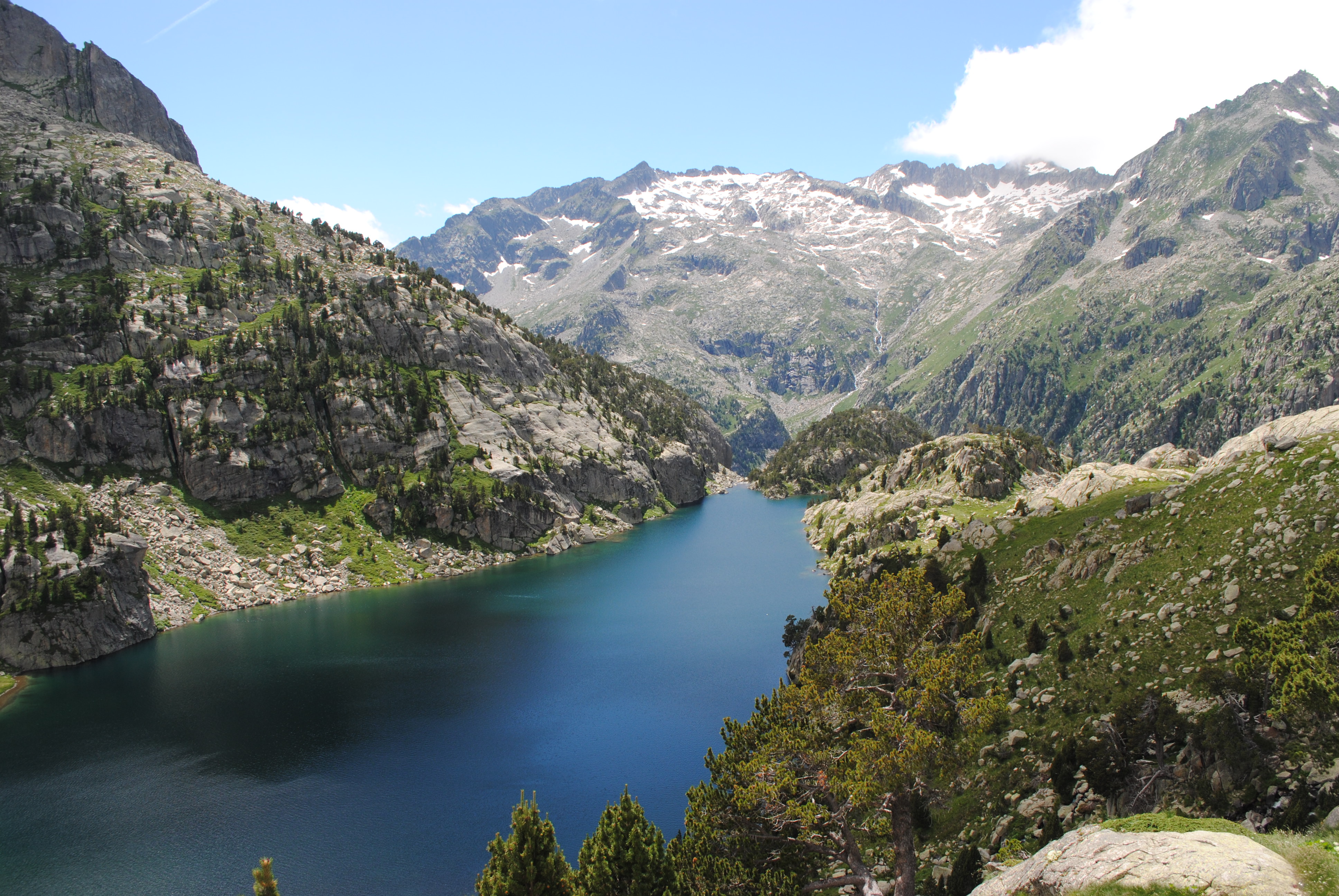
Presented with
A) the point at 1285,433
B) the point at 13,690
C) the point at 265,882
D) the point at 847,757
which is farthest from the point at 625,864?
the point at 13,690

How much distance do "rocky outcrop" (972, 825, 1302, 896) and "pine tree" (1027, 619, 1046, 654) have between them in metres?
21.0

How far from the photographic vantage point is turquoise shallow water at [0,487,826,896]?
42.7 metres

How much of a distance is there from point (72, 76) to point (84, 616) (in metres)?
166

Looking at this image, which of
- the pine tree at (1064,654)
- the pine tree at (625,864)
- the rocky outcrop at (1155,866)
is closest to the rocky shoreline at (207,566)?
the pine tree at (625,864)

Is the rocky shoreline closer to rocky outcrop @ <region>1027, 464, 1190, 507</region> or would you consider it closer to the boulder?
rocky outcrop @ <region>1027, 464, 1190, 507</region>

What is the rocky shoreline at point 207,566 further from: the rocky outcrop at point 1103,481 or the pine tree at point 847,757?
the rocky outcrop at point 1103,481

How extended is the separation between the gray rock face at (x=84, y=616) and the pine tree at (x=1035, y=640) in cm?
9352

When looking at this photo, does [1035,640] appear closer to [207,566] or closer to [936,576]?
[936,576]

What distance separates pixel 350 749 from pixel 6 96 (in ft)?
628

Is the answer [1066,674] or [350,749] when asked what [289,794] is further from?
[1066,674]

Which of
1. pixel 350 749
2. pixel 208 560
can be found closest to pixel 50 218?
pixel 208 560

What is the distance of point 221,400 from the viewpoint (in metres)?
121

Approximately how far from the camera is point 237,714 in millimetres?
62906

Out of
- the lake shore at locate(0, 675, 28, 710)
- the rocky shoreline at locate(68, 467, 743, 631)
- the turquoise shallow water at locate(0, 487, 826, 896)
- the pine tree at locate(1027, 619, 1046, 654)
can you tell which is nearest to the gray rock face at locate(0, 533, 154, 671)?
the lake shore at locate(0, 675, 28, 710)
